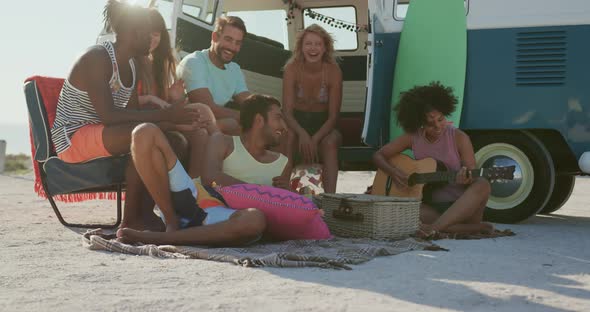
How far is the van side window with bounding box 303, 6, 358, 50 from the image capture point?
24.6ft

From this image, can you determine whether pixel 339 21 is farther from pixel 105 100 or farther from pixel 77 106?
pixel 105 100

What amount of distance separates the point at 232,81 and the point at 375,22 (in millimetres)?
1120

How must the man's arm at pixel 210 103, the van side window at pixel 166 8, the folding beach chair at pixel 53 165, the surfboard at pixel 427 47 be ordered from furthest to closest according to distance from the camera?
the van side window at pixel 166 8 < the surfboard at pixel 427 47 < the man's arm at pixel 210 103 < the folding beach chair at pixel 53 165

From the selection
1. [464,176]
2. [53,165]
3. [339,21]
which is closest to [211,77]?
[53,165]

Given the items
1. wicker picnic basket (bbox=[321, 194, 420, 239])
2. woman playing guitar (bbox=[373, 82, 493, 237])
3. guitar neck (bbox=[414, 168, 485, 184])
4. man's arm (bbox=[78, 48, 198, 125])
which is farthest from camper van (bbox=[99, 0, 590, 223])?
man's arm (bbox=[78, 48, 198, 125])

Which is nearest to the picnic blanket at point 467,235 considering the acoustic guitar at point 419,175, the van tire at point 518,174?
the acoustic guitar at point 419,175

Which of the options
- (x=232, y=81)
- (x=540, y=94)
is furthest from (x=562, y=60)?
(x=232, y=81)

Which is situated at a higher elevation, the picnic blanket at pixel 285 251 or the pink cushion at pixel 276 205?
the pink cushion at pixel 276 205

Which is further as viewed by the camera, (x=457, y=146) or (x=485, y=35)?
(x=485, y=35)

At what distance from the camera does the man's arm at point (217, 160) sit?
13.6 feet

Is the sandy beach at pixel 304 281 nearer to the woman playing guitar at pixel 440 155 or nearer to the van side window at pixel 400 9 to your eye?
the woman playing guitar at pixel 440 155

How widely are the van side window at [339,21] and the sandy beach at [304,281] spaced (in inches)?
136

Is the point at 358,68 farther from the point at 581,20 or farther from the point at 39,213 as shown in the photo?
the point at 39,213

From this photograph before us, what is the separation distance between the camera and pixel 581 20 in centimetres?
535
